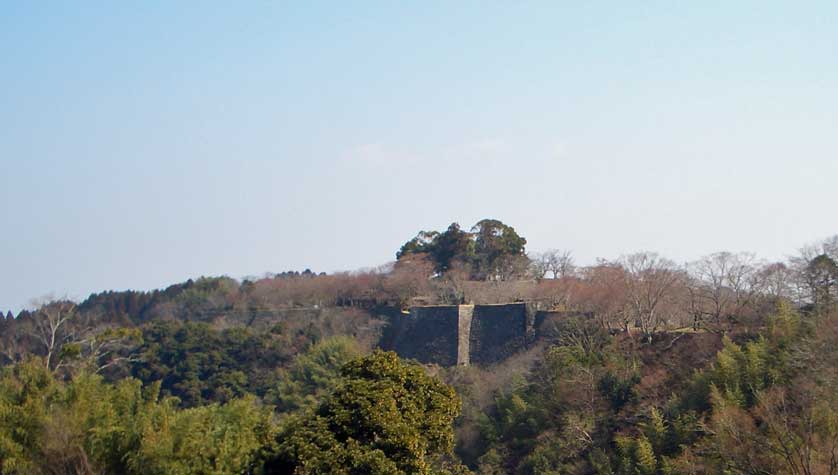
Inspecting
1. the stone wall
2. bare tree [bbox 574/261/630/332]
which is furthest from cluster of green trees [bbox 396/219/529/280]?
bare tree [bbox 574/261/630/332]

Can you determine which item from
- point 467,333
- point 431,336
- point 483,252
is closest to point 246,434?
point 467,333

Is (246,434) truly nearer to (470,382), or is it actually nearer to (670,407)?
(670,407)

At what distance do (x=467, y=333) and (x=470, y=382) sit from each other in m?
2.91

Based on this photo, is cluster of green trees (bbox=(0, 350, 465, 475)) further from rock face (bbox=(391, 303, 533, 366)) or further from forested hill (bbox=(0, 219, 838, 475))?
rock face (bbox=(391, 303, 533, 366))

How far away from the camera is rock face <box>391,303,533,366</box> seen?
79.8 ft

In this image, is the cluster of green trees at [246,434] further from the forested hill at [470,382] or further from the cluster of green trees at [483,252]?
the cluster of green trees at [483,252]

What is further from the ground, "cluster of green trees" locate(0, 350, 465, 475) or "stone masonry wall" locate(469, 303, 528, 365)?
"stone masonry wall" locate(469, 303, 528, 365)

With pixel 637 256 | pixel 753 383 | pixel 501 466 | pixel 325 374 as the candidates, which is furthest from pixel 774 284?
pixel 325 374

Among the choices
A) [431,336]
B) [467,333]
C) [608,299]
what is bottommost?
[431,336]

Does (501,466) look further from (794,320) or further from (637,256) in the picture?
(637,256)

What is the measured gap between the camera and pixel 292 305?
111 ft

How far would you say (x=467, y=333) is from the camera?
83.6 ft

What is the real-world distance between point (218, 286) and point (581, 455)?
98.2ft

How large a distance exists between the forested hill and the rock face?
0.51m
